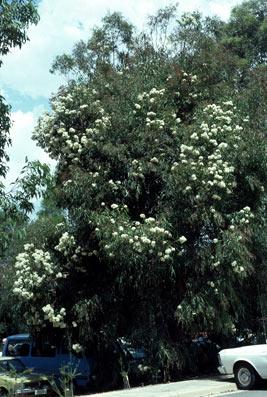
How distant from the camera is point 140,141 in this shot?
14.6 m

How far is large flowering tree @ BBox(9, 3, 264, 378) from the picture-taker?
13.2m

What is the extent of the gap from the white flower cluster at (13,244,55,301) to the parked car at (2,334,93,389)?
2001 mm

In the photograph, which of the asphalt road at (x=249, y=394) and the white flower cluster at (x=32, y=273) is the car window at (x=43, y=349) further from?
the asphalt road at (x=249, y=394)

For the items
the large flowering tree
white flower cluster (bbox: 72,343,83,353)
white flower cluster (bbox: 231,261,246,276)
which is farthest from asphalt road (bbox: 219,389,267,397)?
white flower cluster (bbox: 72,343,83,353)

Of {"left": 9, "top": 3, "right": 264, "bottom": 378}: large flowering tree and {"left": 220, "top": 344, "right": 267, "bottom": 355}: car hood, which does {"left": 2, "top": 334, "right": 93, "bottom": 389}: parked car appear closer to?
{"left": 9, "top": 3, "right": 264, "bottom": 378}: large flowering tree

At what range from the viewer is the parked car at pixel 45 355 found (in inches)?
581

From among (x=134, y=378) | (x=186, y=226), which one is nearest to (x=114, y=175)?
(x=186, y=226)

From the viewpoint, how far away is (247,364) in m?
11.3

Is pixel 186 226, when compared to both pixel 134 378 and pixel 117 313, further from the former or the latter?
pixel 134 378

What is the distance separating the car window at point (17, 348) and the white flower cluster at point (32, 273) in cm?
240

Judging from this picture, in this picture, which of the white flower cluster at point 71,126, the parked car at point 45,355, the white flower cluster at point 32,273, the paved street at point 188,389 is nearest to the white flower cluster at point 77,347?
the parked car at point 45,355

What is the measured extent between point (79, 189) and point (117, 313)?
3803mm

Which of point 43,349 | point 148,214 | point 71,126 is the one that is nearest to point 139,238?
point 148,214

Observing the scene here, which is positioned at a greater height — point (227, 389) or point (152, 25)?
point (152, 25)
